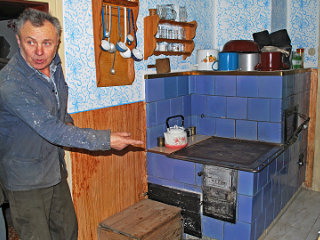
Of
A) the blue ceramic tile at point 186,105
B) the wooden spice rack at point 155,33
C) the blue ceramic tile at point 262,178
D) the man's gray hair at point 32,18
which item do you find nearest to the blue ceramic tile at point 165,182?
the blue ceramic tile at point 262,178

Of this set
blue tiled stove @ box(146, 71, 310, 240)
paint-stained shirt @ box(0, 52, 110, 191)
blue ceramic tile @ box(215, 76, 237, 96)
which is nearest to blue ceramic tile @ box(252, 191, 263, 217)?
blue tiled stove @ box(146, 71, 310, 240)

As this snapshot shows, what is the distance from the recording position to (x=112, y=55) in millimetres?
1935

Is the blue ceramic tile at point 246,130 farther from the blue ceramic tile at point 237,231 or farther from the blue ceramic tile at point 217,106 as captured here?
the blue ceramic tile at point 237,231

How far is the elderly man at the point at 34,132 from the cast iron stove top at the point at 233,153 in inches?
29.3

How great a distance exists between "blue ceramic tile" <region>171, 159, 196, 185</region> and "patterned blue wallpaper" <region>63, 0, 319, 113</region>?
0.47 m

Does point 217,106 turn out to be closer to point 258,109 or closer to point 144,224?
point 258,109

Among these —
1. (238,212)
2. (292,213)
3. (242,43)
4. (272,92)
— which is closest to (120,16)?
(242,43)

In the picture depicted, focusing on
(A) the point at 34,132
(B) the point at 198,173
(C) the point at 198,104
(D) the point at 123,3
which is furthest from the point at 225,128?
(A) the point at 34,132

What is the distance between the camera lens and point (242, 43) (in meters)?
2.42

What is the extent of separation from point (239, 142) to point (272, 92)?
407 millimetres

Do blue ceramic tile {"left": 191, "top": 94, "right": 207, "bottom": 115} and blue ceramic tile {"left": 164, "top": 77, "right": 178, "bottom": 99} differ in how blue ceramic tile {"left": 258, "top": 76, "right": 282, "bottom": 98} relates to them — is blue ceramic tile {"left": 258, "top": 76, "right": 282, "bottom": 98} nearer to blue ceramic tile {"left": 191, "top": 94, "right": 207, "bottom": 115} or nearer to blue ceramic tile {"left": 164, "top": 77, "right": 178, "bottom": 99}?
blue ceramic tile {"left": 191, "top": 94, "right": 207, "bottom": 115}

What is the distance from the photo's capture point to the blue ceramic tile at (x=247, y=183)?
184 cm

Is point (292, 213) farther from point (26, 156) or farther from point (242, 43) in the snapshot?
point (26, 156)

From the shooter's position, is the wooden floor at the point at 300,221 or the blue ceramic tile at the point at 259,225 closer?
the blue ceramic tile at the point at 259,225
